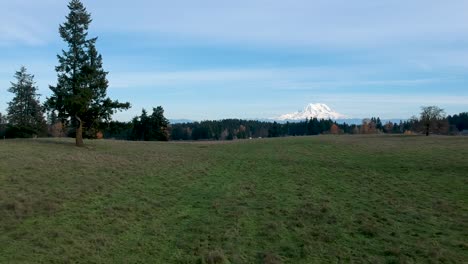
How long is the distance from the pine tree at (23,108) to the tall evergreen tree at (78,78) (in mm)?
24737

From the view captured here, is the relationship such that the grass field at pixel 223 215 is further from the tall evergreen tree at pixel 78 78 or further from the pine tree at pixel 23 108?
the pine tree at pixel 23 108

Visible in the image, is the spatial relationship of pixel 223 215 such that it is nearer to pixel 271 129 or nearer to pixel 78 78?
pixel 78 78

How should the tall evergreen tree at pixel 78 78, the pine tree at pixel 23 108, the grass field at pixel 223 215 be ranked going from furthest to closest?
1. the pine tree at pixel 23 108
2. the tall evergreen tree at pixel 78 78
3. the grass field at pixel 223 215

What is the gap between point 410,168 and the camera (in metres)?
30.7

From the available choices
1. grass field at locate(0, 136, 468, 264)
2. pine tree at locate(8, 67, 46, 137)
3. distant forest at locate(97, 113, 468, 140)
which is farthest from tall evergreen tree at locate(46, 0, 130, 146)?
distant forest at locate(97, 113, 468, 140)

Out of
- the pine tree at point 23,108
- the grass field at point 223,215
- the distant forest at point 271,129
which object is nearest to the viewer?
the grass field at point 223,215

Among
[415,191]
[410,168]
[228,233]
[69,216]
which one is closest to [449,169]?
[410,168]

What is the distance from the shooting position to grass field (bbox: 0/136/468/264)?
448 inches

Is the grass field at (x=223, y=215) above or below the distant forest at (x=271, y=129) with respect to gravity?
below

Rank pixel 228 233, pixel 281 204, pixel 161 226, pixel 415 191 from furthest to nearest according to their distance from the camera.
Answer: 1. pixel 415 191
2. pixel 281 204
3. pixel 161 226
4. pixel 228 233

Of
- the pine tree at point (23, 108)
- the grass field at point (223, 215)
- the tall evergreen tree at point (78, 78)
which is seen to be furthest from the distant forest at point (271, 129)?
the grass field at point (223, 215)

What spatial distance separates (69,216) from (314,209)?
10678mm

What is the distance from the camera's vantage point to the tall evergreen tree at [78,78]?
37.8 metres

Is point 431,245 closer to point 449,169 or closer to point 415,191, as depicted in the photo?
point 415,191
